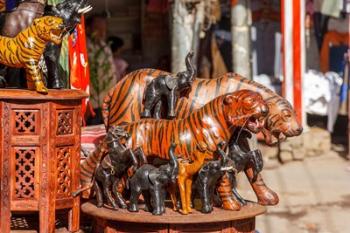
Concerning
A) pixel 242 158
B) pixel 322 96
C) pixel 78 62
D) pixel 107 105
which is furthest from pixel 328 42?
pixel 242 158

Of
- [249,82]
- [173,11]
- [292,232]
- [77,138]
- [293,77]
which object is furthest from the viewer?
[293,77]

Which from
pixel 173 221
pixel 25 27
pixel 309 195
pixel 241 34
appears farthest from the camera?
pixel 241 34

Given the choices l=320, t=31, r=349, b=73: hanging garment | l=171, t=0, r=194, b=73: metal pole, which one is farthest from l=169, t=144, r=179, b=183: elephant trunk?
l=320, t=31, r=349, b=73: hanging garment

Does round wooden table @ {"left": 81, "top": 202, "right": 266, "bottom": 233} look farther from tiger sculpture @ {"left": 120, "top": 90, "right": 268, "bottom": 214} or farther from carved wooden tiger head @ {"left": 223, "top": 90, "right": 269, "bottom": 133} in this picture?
carved wooden tiger head @ {"left": 223, "top": 90, "right": 269, "bottom": 133}

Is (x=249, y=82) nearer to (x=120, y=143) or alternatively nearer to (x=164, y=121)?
(x=164, y=121)

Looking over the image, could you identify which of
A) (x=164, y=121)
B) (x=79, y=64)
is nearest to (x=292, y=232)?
(x=79, y=64)

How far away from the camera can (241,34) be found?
29.9ft

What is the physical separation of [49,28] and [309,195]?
4.79 metres

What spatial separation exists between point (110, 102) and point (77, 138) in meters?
0.49

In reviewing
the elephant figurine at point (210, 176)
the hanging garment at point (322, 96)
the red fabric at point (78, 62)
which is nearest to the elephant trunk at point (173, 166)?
the elephant figurine at point (210, 176)

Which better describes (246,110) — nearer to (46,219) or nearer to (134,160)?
(134,160)

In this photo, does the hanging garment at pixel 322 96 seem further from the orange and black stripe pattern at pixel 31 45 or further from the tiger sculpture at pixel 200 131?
the orange and black stripe pattern at pixel 31 45

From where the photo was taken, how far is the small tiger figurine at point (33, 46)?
4062 millimetres

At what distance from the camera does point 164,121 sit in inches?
165
